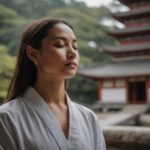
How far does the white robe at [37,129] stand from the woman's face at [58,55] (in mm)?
66

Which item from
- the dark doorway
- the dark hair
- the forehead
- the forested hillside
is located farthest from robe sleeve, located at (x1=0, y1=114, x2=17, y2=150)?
the dark doorway

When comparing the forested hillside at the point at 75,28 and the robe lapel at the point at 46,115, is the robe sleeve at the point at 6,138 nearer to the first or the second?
the robe lapel at the point at 46,115

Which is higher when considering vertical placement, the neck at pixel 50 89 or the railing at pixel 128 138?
the neck at pixel 50 89

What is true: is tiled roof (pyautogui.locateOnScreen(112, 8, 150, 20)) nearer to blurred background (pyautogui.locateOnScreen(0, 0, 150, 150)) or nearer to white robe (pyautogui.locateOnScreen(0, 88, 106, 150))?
blurred background (pyautogui.locateOnScreen(0, 0, 150, 150))

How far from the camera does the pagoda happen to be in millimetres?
14172

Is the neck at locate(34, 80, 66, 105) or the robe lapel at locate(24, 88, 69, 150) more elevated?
the neck at locate(34, 80, 66, 105)

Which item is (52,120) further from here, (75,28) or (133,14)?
(75,28)

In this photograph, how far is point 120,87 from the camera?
14383 mm

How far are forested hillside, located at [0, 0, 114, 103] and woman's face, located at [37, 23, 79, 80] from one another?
41.1 feet

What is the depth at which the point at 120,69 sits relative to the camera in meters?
14.5

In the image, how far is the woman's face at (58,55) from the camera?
0.90 meters

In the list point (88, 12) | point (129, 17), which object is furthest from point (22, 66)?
point (88, 12)

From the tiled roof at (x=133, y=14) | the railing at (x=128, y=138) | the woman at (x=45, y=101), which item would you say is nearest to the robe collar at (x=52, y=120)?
the woman at (x=45, y=101)

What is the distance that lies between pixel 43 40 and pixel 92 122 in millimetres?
249
